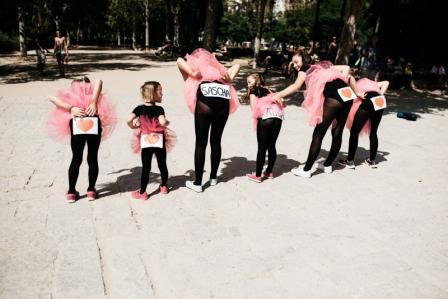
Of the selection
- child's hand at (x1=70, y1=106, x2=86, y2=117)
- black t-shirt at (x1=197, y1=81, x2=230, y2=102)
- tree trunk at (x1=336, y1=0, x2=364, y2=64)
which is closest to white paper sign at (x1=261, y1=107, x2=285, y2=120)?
black t-shirt at (x1=197, y1=81, x2=230, y2=102)

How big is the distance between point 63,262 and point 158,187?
6.83 feet

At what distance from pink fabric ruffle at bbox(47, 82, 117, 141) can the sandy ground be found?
965 mm

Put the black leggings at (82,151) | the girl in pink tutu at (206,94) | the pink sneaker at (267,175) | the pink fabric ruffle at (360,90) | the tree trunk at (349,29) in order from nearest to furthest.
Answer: the black leggings at (82,151)
the girl in pink tutu at (206,94)
the pink sneaker at (267,175)
the pink fabric ruffle at (360,90)
the tree trunk at (349,29)

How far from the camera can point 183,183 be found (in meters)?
5.78

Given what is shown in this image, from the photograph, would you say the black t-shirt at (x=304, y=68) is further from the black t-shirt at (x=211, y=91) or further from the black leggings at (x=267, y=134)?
the black t-shirt at (x=211, y=91)

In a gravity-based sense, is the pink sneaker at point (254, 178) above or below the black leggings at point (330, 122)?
below

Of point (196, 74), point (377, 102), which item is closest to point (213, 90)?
point (196, 74)

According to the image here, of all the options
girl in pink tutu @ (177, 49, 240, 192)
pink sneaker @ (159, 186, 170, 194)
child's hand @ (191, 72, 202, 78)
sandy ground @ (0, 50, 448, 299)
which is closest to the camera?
sandy ground @ (0, 50, 448, 299)

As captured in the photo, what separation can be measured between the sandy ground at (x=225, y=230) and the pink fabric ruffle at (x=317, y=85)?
111cm

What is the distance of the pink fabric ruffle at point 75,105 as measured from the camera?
15.1ft

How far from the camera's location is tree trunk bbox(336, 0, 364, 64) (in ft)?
42.7

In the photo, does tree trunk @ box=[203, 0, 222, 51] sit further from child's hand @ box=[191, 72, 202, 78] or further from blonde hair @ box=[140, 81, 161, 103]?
blonde hair @ box=[140, 81, 161, 103]

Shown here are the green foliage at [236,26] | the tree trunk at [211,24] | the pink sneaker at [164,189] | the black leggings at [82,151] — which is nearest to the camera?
the black leggings at [82,151]

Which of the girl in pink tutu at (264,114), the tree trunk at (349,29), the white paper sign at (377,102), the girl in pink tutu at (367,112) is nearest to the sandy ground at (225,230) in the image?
the girl in pink tutu at (367,112)
